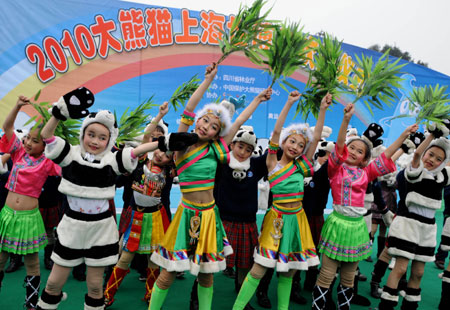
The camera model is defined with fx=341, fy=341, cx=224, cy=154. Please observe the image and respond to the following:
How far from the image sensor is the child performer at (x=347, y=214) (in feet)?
9.75

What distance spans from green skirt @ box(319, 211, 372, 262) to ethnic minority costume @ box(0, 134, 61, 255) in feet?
8.08

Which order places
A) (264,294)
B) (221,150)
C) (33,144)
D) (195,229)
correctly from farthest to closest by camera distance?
(264,294) < (33,144) < (221,150) < (195,229)

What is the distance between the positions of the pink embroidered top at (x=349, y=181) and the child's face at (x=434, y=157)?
0.47 metres

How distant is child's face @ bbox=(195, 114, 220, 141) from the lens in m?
2.73

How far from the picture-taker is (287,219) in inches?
120

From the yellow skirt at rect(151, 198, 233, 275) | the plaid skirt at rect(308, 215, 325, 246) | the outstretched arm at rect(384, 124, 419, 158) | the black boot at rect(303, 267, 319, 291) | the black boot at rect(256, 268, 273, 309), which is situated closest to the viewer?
the yellow skirt at rect(151, 198, 233, 275)

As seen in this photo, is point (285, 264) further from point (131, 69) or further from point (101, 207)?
point (131, 69)

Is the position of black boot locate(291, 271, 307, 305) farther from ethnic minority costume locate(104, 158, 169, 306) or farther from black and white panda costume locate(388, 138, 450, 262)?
ethnic minority costume locate(104, 158, 169, 306)

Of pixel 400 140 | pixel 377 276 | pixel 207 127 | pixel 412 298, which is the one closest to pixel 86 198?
pixel 207 127

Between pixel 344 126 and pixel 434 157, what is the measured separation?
1144 mm

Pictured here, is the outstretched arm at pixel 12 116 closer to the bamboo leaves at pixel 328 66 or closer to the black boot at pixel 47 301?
the black boot at pixel 47 301

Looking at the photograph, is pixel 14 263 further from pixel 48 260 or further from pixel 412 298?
pixel 412 298

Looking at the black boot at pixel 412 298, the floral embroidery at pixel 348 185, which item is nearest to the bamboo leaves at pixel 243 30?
the floral embroidery at pixel 348 185

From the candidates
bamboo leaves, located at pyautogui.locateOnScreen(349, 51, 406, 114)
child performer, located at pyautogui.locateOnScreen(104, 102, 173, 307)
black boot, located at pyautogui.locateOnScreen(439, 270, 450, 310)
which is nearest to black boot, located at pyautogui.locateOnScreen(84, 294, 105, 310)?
child performer, located at pyautogui.locateOnScreen(104, 102, 173, 307)
